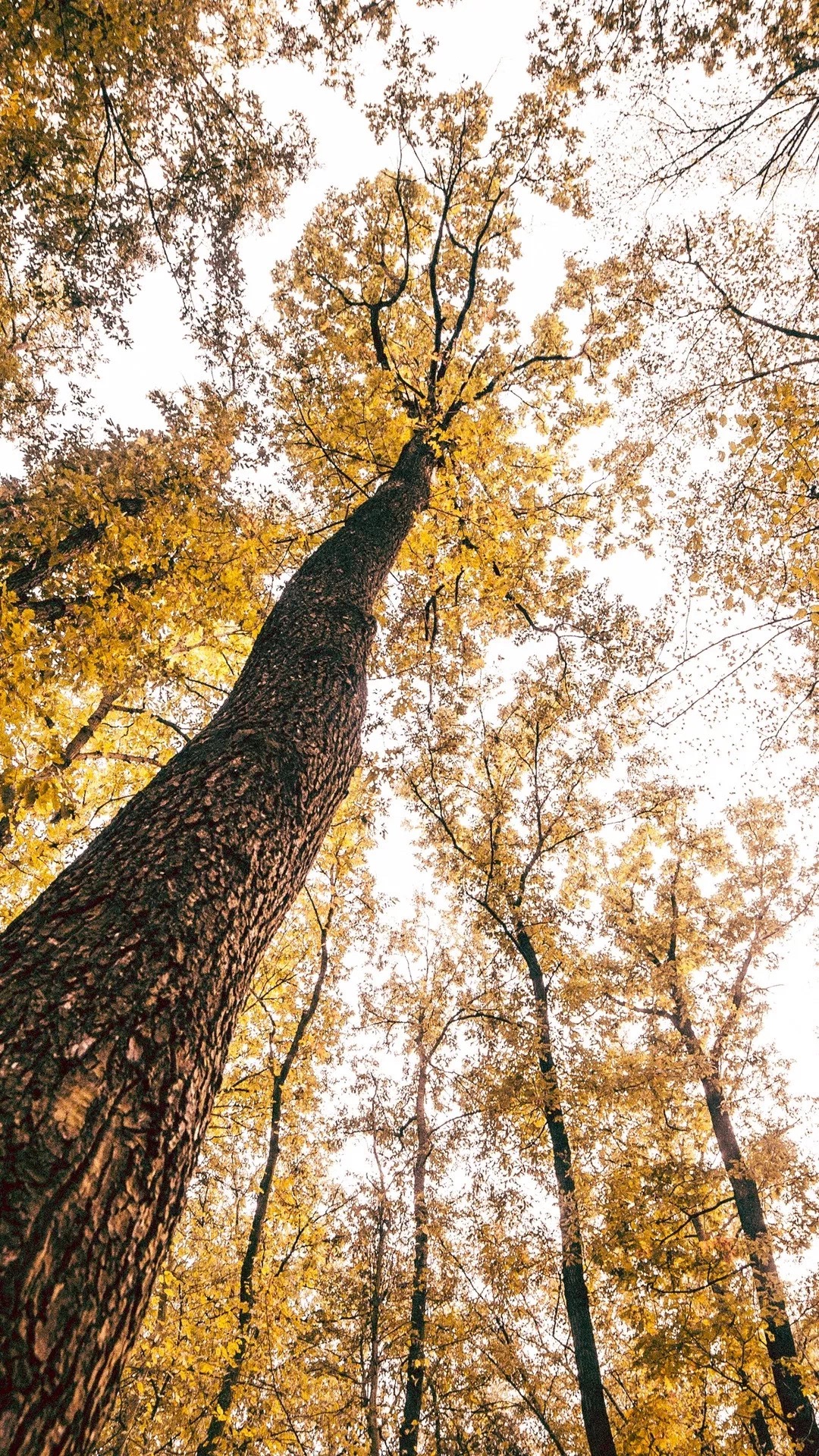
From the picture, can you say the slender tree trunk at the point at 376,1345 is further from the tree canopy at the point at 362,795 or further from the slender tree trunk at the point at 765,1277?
the slender tree trunk at the point at 765,1277

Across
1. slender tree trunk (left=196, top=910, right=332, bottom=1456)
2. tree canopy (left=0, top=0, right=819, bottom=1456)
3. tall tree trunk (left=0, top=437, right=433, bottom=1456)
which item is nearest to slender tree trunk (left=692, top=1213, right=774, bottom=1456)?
tree canopy (left=0, top=0, right=819, bottom=1456)

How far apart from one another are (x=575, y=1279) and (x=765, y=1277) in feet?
8.05

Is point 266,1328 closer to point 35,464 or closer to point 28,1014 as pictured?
point 28,1014

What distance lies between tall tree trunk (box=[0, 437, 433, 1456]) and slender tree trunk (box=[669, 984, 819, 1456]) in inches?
334

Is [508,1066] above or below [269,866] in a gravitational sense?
above

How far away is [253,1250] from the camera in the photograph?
786 centimetres

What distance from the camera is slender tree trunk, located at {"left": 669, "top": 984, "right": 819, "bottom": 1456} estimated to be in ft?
24.0

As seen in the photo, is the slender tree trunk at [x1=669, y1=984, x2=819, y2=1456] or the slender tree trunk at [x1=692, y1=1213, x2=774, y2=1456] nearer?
the slender tree trunk at [x1=692, y1=1213, x2=774, y2=1456]

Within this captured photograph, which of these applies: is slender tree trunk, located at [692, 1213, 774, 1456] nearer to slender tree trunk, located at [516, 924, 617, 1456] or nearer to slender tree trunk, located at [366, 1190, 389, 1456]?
slender tree trunk, located at [516, 924, 617, 1456]

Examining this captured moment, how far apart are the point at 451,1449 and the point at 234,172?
18.1 metres

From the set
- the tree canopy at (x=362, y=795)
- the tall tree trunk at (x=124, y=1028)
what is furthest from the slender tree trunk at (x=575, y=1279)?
the tall tree trunk at (x=124, y=1028)

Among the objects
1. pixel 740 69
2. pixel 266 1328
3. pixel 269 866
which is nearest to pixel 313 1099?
pixel 266 1328

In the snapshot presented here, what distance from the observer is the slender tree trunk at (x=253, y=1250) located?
6.57 metres

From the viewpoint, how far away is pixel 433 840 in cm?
1192
